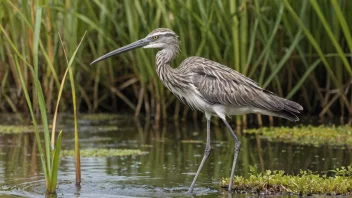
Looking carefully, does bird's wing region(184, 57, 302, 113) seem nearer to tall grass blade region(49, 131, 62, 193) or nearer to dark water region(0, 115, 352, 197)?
dark water region(0, 115, 352, 197)

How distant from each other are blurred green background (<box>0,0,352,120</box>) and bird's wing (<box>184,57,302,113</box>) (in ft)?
8.30

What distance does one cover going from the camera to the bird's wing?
28.8ft

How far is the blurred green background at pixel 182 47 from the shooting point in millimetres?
11891

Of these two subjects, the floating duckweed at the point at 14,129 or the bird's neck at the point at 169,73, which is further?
the floating duckweed at the point at 14,129

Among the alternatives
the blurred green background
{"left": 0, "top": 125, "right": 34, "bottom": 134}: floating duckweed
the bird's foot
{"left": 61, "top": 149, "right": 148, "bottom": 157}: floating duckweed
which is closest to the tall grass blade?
the bird's foot

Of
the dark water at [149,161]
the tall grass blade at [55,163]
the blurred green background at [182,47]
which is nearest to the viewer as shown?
the tall grass blade at [55,163]

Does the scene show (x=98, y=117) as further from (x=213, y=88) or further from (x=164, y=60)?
(x=213, y=88)

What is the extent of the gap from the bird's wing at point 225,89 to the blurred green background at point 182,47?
253cm

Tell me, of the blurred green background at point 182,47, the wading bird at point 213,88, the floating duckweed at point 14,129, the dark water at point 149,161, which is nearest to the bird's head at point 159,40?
the wading bird at point 213,88

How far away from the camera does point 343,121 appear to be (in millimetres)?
12688

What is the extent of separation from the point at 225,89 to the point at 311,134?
122 inches

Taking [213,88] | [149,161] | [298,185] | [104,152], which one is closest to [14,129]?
[104,152]

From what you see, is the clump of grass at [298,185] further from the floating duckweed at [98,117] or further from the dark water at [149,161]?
the floating duckweed at [98,117]

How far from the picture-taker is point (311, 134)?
11.6m
